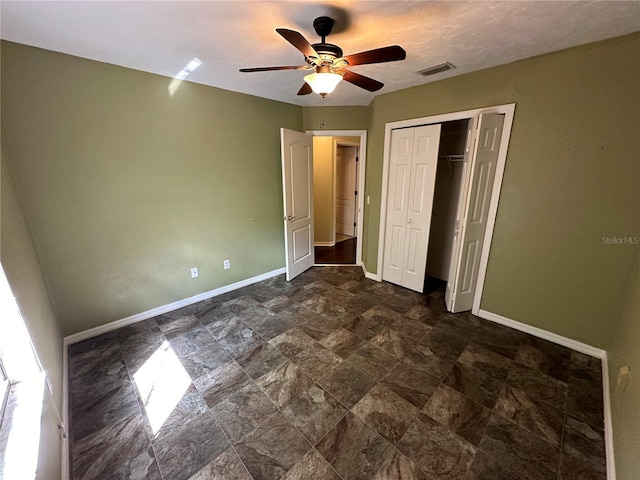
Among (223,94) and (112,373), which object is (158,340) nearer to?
(112,373)

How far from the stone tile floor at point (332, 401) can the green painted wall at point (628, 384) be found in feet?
0.55

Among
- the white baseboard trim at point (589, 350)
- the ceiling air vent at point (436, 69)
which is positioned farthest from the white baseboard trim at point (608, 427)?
the ceiling air vent at point (436, 69)

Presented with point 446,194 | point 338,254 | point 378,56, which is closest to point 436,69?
point 378,56

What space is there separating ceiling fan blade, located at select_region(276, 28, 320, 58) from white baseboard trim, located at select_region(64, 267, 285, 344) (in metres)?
2.76

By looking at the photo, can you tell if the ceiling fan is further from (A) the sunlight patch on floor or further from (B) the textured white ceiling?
(A) the sunlight patch on floor

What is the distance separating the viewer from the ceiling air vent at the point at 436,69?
224 cm

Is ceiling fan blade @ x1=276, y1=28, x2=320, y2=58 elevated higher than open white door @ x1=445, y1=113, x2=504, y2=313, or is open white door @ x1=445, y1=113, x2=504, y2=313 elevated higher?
ceiling fan blade @ x1=276, y1=28, x2=320, y2=58

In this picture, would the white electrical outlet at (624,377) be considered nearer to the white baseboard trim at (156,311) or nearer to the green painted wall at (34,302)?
the green painted wall at (34,302)

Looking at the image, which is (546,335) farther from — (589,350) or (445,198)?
(445,198)

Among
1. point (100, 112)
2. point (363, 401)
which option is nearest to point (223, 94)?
point (100, 112)

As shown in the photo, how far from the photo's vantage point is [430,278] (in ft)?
12.1

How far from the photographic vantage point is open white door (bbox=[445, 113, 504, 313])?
Answer: 2.32m

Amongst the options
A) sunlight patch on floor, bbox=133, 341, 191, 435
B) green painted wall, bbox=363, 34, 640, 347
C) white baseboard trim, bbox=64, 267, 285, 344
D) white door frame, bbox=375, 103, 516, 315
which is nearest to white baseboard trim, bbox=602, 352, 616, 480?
green painted wall, bbox=363, 34, 640, 347

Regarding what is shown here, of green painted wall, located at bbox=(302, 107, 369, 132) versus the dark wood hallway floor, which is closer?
green painted wall, located at bbox=(302, 107, 369, 132)
